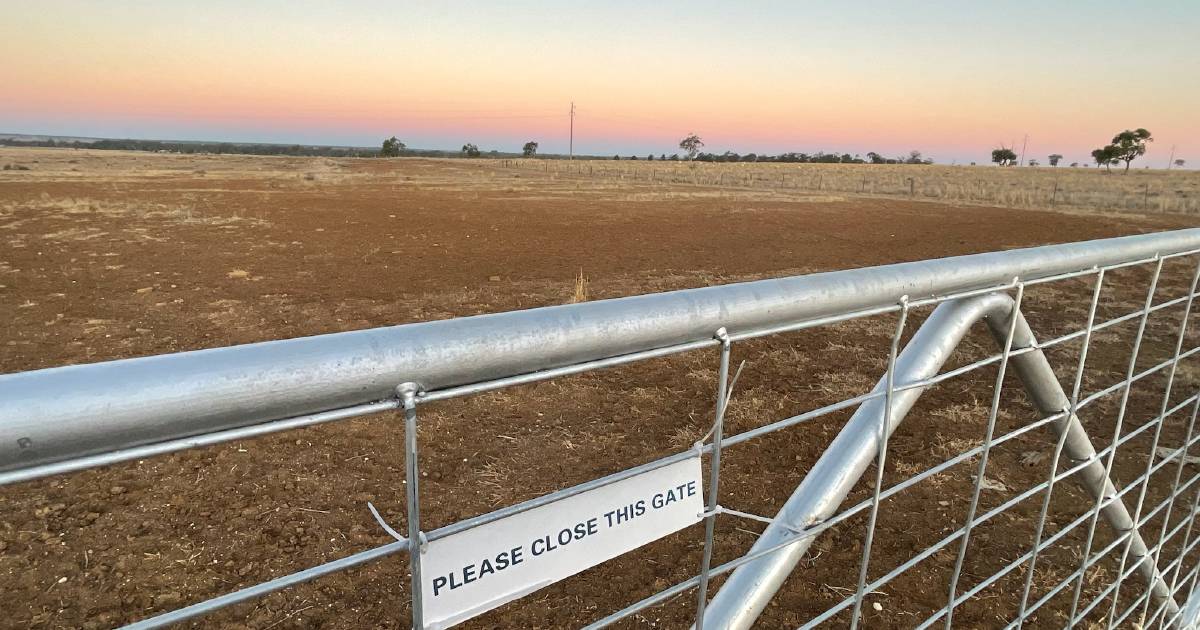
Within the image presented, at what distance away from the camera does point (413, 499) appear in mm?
656

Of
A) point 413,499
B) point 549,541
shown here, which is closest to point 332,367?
point 413,499

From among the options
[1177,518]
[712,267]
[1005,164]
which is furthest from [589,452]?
[1005,164]

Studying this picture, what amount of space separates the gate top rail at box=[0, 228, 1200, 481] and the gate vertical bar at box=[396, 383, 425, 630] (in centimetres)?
2

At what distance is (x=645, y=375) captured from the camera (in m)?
6.61

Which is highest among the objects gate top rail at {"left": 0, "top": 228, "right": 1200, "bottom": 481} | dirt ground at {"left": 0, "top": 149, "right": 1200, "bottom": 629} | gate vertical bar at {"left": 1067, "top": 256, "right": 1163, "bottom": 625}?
gate top rail at {"left": 0, "top": 228, "right": 1200, "bottom": 481}

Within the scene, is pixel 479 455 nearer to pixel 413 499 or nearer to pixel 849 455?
pixel 849 455

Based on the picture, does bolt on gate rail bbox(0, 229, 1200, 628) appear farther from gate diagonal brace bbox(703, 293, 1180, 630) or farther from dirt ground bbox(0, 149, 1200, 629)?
dirt ground bbox(0, 149, 1200, 629)

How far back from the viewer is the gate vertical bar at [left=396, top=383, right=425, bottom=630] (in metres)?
0.63

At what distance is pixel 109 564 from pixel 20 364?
4.64m

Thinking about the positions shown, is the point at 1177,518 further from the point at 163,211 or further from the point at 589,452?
the point at 163,211

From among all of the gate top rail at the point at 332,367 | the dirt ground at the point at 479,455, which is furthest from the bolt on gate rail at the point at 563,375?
the dirt ground at the point at 479,455

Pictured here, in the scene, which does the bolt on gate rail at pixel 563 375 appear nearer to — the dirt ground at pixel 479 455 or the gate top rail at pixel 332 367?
the gate top rail at pixel 332 367

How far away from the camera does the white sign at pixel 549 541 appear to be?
2.35 feet

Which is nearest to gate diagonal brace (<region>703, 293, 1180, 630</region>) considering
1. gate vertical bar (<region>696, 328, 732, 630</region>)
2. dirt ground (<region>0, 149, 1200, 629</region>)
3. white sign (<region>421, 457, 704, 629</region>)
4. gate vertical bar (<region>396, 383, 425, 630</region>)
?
gate vertical bar (<region>696, 328, 732, 630</region>)
